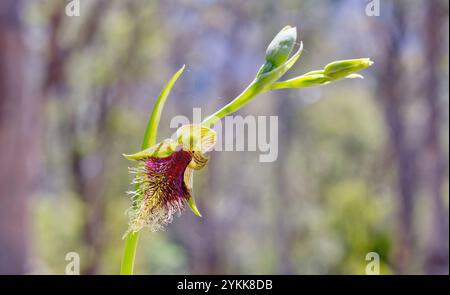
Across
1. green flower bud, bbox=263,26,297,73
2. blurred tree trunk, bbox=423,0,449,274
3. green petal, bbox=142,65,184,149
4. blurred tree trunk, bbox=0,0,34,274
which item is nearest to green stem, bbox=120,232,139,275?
green petal, bbox=142,65,184,149

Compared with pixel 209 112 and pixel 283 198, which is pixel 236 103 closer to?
pixel 209 112

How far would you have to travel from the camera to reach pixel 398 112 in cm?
698

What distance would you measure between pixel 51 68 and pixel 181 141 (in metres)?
5.60

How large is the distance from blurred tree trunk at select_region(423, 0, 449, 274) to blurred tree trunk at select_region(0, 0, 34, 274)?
130 inches

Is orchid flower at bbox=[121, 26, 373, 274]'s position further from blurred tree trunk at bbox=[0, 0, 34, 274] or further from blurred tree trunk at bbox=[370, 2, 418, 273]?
blurred tree trunk at bbox=[370, 2, 418, 273]

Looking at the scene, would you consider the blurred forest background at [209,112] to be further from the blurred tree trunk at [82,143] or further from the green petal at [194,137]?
the green petal at [194,137]

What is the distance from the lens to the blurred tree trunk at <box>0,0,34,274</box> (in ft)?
12.4

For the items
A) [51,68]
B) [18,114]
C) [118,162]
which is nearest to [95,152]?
[118,162]

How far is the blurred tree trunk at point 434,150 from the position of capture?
16.0 ft

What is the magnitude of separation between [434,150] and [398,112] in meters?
1.40

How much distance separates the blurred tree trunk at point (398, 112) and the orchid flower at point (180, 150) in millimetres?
5683

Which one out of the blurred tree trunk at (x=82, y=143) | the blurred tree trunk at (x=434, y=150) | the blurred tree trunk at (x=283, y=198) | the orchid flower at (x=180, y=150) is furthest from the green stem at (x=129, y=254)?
the blurred tree trunk at (x=283, y=198)
